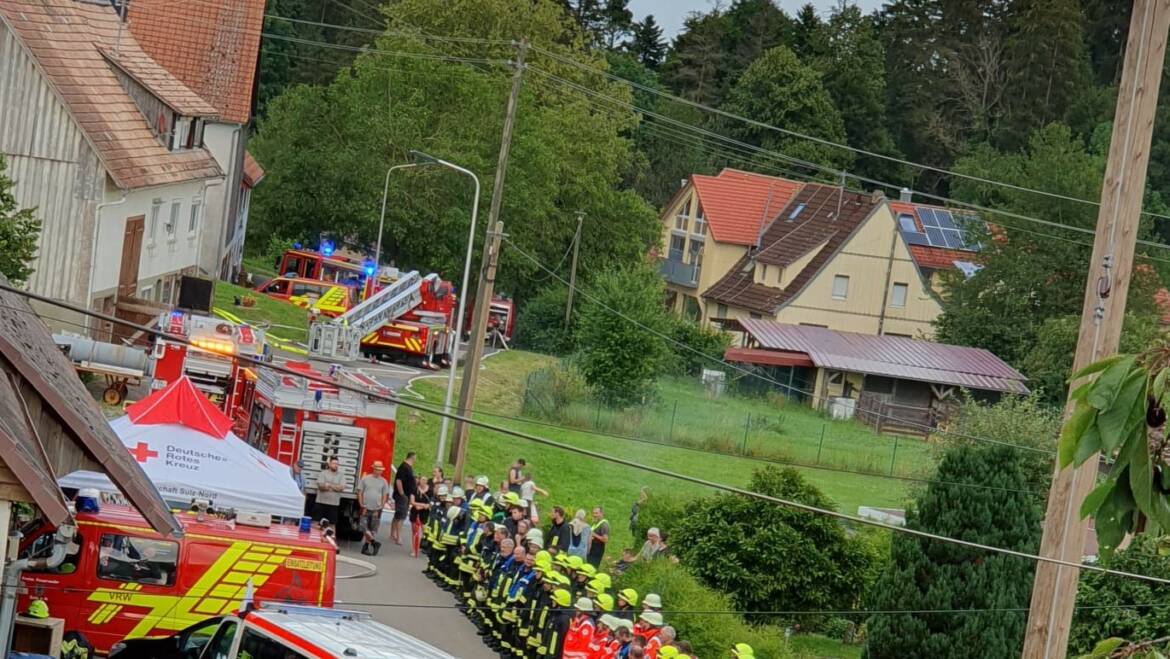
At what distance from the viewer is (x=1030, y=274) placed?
6881cm

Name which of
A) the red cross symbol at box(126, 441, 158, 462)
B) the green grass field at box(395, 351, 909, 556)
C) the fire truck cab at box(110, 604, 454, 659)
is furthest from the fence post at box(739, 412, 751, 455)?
the fire truck cab at box(110, 604, 454, 659)

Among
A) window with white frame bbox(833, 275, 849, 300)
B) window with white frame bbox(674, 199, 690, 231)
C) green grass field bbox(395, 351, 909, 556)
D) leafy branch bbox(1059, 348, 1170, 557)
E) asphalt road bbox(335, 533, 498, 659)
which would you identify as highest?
window with white frame bbox(674, 199, 690, 231)

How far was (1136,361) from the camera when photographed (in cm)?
570

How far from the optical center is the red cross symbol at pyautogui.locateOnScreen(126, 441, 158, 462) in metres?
20.1

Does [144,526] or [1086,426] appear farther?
[144,526]

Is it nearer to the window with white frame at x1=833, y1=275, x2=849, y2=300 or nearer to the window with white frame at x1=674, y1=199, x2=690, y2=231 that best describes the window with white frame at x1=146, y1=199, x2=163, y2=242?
the window with white frame at x1=833, y1=275, x2=849, y2=300

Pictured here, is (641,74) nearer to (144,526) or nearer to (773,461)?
(773,461)

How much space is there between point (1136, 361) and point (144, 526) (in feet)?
41.0

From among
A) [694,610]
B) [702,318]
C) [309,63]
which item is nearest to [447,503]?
[694,610]

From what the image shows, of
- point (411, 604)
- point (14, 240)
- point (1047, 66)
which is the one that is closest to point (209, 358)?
point (14, 240)

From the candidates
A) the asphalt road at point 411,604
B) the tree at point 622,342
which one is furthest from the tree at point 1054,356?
the asphalt road at point 411,604

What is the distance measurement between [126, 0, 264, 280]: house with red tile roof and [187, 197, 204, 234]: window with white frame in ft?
17.7

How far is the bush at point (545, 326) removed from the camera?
→ 6906 cm

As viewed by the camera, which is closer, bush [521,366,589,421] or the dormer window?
the dormer window
